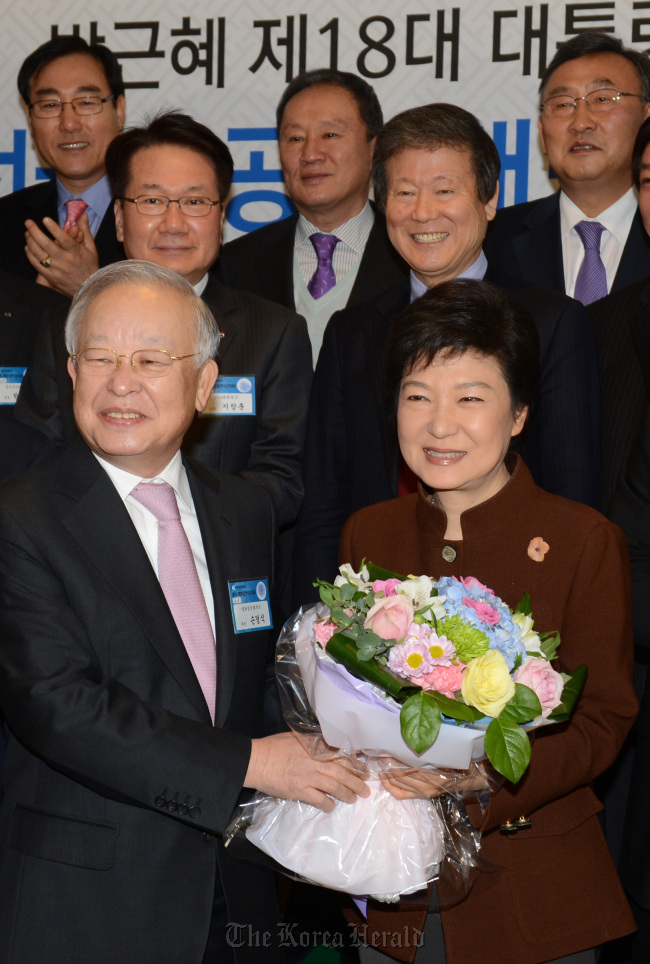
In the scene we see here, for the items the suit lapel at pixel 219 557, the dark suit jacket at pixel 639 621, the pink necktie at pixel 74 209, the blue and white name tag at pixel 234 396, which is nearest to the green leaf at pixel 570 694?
the dark suit jacket at pixel 639 621

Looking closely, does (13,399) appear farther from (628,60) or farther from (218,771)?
(628,60)

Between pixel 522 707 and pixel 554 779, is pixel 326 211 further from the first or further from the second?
pixel 522 707

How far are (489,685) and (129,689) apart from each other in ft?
2.43

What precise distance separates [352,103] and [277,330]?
1265mm

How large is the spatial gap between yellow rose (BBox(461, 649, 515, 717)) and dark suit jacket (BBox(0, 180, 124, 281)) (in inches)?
125

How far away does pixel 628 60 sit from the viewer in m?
3.92

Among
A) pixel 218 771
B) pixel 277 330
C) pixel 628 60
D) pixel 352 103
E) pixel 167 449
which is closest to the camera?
pixel 218 771

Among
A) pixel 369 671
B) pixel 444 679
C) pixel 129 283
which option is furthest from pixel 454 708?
pixel 129 283

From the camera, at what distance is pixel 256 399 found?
346 centimetres

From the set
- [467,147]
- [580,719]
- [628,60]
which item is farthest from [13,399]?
[628,60]

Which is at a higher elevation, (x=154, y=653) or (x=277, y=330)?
(x=277, y=330)

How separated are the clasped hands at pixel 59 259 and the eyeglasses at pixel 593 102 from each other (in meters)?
1.85

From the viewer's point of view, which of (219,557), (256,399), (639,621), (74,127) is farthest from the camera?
(74,127)

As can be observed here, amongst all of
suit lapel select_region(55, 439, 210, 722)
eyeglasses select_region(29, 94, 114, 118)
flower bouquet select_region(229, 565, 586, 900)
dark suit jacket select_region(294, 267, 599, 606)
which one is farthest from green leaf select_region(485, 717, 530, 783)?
eyeglasses select_region(29, 94, 114, 118)
